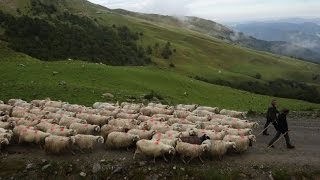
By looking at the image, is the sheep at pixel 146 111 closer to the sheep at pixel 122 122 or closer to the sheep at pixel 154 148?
the sheep at pixel 122 122

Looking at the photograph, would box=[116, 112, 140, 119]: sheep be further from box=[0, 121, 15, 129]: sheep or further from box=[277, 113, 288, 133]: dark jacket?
box=[277, 113, 288, 133]: dark jacket

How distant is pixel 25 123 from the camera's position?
85.4 ft

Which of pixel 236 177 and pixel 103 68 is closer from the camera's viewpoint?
pixel 236 177

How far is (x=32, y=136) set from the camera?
77.0ft

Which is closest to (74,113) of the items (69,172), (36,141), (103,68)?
(36,141)

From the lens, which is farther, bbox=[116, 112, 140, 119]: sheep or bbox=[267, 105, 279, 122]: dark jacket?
bbox=[116, 112, 140, 119]: sheep

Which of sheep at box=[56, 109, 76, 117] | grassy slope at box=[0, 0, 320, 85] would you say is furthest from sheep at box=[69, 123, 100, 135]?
grassy slope at box=[0, 0, 320, 85]

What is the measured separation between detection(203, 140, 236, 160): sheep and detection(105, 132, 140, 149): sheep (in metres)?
3.79

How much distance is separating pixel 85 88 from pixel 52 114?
1304 centimetres

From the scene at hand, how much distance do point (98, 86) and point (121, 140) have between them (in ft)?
77.5

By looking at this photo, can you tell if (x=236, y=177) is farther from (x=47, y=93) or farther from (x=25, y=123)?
(x=47, y=93)

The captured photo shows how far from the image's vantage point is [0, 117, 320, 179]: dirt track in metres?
20.7

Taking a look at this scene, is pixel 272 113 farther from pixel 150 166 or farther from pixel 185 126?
pixel 150 166

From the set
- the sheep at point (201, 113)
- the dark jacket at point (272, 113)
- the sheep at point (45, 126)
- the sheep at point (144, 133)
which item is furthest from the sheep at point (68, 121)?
the dark jacket at point (272, 113)
